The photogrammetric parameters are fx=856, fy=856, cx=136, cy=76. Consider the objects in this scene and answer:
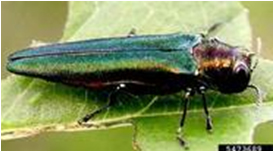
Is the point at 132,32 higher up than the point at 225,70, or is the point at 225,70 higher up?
the point at 132,32

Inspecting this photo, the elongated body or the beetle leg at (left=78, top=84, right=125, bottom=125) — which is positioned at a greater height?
the elongated body

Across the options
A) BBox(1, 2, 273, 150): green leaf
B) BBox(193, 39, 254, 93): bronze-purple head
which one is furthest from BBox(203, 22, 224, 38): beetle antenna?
BBox(193, 39, 254, 93): bronze-purple head

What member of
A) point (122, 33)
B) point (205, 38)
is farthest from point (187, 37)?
point (122, 33)

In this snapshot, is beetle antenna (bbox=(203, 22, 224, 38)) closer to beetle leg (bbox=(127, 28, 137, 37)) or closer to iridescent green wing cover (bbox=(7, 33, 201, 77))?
iridescent green wing cover (bbox=(7, 33, 201, 77))

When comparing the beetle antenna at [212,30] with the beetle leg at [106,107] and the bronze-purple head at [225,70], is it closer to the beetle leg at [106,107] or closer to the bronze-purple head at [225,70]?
the bronze-purple head at [225,70]

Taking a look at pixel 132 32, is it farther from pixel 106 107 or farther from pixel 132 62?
pixel 106 107

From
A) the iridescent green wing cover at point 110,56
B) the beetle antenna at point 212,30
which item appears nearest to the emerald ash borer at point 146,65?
the iridescent green wing cover at point 110,56

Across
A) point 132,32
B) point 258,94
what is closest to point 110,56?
point 132,32
